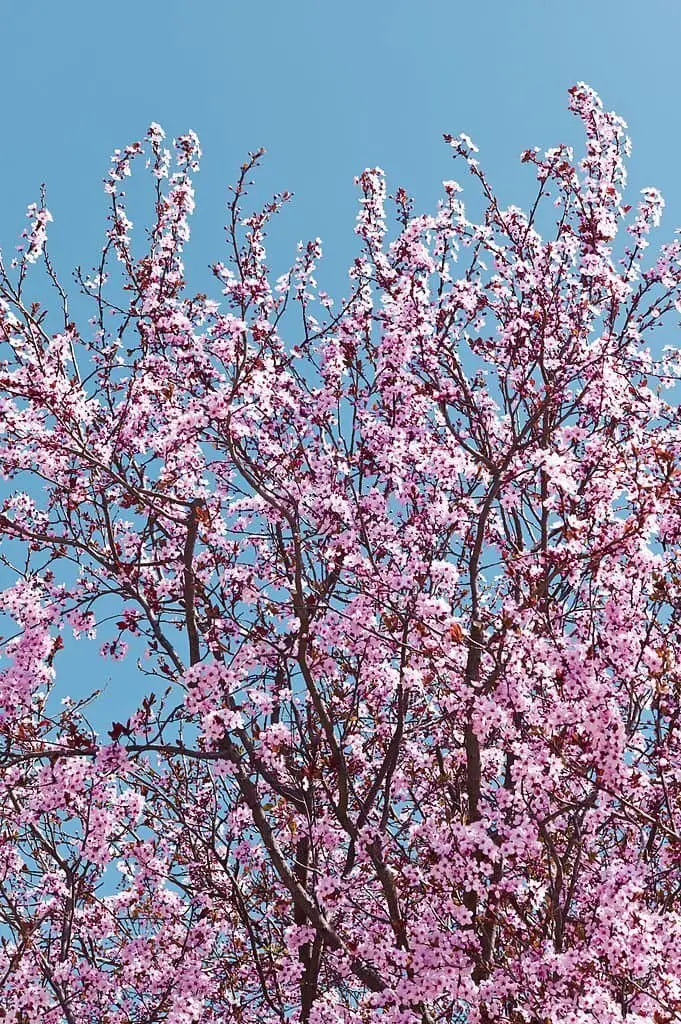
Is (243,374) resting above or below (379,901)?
above

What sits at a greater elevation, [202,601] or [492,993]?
[202,601]

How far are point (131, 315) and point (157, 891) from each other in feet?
19.6

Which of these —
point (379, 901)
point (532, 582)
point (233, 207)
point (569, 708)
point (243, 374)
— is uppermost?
point (233, 207)

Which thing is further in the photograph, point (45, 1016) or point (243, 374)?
point (45, 1016)

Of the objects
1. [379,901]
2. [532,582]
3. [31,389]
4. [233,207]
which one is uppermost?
[233,207]

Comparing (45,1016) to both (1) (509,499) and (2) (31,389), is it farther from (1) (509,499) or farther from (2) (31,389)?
(1) (509,499)

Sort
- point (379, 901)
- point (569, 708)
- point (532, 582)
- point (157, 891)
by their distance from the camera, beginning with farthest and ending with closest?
point (157, 891) < point (379, 901) < point (532, 582) < point (569, 708)

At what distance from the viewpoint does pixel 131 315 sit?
30.8ft

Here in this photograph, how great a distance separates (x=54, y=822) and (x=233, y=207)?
6071 millimetres

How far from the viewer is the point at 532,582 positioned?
7273mm

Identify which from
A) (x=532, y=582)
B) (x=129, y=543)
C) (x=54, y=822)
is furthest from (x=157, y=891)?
(x=532, y=582)

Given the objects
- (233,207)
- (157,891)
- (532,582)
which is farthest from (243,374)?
(157,891)

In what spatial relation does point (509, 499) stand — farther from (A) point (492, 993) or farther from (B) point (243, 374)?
(A) point (492, 993)

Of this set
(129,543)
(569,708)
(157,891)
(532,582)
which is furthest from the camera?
(157,891)
